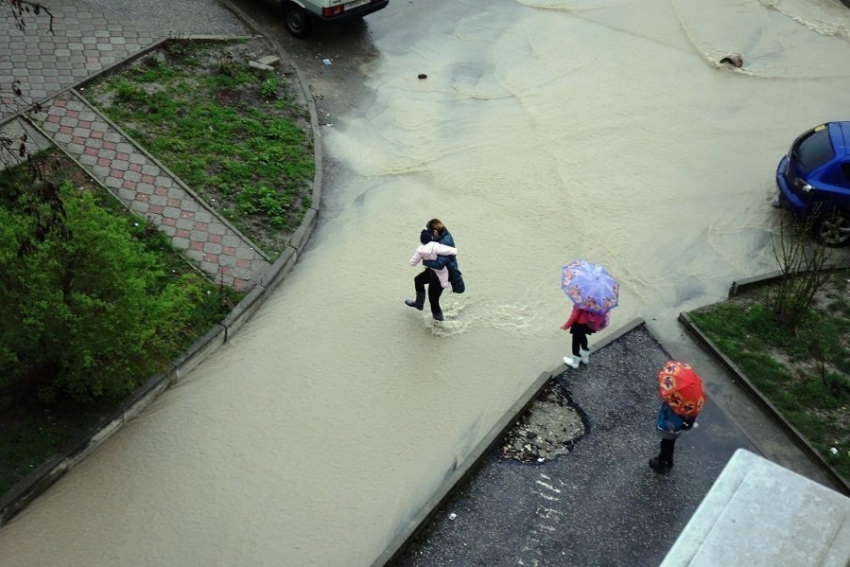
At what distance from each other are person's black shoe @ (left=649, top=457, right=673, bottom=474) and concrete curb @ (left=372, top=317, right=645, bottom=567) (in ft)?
4.91

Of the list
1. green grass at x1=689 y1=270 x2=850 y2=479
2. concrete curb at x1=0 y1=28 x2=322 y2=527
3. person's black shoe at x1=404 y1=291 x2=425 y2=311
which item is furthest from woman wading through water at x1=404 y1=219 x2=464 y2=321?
green grass at x1=689 y1=270 x2=850 y2=479

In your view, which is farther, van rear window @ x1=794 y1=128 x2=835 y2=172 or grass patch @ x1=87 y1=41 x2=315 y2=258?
van rear window @ x1=794 y1=128 x2=835 y2=172

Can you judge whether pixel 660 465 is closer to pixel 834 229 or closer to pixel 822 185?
pixel 834 229

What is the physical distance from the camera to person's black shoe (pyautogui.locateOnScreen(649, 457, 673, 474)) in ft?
32.7

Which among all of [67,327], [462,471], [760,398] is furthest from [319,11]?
[760,398]

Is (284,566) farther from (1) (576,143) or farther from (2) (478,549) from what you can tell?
(1) (576,143)

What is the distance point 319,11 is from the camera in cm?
1611

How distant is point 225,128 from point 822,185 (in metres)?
8.59

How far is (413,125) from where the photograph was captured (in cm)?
1494

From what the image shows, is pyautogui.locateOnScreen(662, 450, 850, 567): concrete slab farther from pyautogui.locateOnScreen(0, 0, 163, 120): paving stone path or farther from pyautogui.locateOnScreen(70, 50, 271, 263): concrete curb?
pyautogui.locateOnScreen(0, 0, 163, 120): paving stone path

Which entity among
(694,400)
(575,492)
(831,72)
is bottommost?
(831,72)

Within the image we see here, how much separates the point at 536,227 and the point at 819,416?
4.52m

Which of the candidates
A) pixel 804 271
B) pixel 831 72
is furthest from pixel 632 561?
pixel 831 72

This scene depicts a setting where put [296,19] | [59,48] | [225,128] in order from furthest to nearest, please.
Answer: [296,19]
[59,48]
[225,128]
